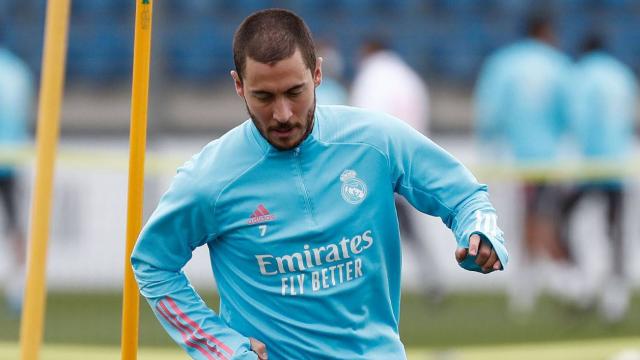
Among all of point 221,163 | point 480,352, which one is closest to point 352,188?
point 221,163

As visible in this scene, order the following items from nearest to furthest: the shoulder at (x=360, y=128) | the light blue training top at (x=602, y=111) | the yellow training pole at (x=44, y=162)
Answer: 1. the shoulder at (x=360, y=128)
2. the yellow training pole at (x=44, y=162)
3. the light blue training top at (x=602, y=111)

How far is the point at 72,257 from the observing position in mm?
12891

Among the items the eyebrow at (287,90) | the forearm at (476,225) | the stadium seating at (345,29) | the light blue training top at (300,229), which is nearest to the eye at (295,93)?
the eyebrow at (287,90)

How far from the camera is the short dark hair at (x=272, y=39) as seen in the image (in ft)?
13.2

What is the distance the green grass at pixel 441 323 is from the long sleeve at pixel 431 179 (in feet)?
18.4

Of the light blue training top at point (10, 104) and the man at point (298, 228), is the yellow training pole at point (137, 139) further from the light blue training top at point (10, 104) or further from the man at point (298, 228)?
the light blue training top at point (10, 104)

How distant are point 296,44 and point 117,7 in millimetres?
12135

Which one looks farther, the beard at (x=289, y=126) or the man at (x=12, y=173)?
the man at (x=12, y=173)

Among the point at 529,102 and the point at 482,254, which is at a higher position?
the point at 529,102

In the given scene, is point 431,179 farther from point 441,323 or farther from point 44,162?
point 441,323

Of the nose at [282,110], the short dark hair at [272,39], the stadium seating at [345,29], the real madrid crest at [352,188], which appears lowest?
the real madrid crest at [352,188]

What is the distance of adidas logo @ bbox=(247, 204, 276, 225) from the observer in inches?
168

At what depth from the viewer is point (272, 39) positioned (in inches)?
159

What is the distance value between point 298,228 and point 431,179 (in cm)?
43
